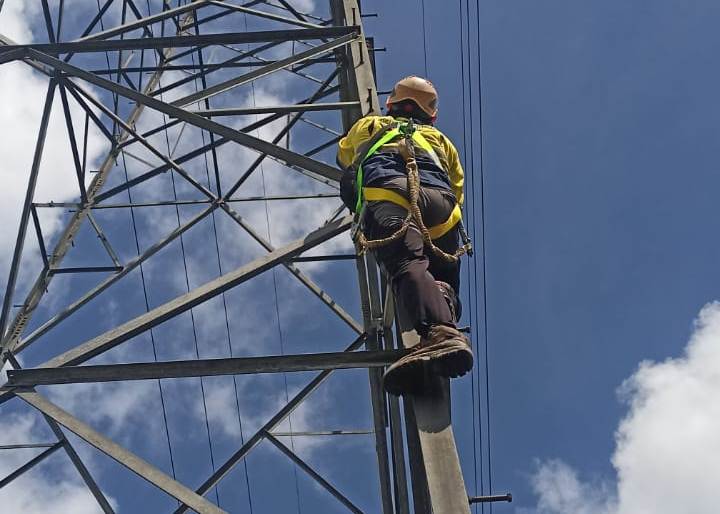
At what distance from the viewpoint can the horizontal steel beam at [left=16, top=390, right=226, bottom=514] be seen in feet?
13.9

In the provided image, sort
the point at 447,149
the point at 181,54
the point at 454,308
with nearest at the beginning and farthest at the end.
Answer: the point at 454,308 < the point at 447,149 < the point at 181,54

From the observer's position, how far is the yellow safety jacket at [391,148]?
3826mm

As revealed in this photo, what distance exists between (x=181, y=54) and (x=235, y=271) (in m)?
5.19

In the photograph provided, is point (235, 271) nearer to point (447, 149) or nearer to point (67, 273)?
point (447, 149)

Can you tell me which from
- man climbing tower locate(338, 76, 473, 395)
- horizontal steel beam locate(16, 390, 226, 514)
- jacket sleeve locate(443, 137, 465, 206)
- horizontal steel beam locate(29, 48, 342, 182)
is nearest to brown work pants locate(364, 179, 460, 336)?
man climbing tower locate(338, 76, 473, 395)

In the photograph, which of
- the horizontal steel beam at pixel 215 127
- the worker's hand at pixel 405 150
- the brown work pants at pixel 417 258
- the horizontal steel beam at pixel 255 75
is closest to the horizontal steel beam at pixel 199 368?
the brown work pants at pixel 417 258

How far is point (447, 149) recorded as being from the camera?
4449mm

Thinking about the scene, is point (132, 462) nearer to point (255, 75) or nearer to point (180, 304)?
point (180, 304)

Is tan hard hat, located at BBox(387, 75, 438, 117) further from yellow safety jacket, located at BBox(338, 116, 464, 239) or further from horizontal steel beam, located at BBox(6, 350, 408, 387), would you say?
horizontal steel beam, located at BBox(6, 350, 408, 387)

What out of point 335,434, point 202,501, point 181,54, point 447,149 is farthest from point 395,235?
point 181,54

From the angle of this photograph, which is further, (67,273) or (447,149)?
(67,273)

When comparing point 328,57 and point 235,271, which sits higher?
point 328,57

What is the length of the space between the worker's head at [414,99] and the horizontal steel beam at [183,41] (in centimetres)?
175

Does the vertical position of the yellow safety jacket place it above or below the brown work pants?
above
